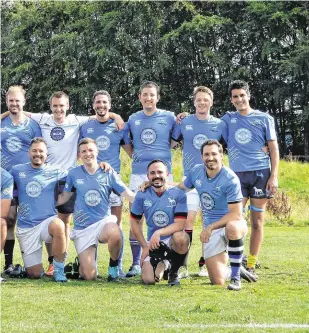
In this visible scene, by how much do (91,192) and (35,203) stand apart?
665 mm

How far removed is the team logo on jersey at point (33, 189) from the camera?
800 centimetres

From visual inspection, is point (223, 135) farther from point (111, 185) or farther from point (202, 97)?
point (111, 185)

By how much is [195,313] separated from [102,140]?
3.47m

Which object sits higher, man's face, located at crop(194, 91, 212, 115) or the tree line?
the tree line

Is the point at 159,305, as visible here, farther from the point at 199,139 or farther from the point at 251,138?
Result: the point at 251,138

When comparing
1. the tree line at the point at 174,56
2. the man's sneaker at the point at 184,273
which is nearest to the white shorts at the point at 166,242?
the man's sneaker at the point at 184,273

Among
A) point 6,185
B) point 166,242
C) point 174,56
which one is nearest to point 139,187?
point 166,242

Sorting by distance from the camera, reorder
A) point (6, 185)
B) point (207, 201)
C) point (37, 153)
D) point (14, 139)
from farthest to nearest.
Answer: point (14, 139)
point (37, 153)
point (6, 185)
point (207, 201)

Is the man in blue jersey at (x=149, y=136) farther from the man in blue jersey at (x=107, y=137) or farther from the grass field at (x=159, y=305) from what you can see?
the grass field at (x=159, y=305)

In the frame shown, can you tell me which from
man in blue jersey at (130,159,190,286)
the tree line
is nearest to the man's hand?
man in blue jersey at (130,159,190,286)

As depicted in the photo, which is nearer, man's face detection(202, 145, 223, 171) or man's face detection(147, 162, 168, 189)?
man's face detection(202, 145, 223, 171)

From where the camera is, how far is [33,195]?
7992mm

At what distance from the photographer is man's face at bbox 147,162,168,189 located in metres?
7.53

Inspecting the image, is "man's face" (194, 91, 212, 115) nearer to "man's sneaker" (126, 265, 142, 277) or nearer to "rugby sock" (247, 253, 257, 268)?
"rugby sock" (247, 253, 257, 268)
